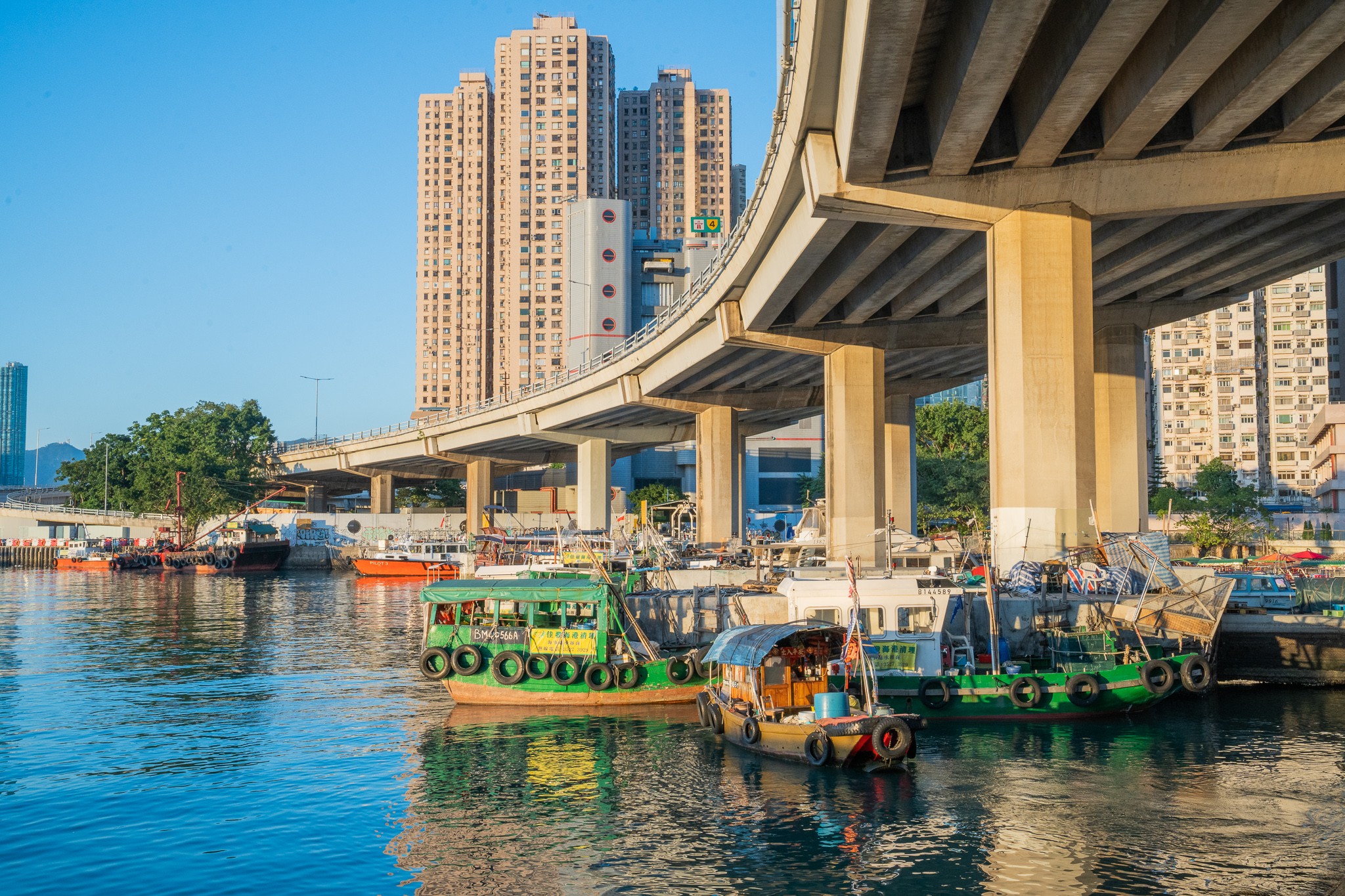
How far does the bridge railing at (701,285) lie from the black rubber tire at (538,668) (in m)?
19.3

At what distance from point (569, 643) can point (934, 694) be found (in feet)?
36.2

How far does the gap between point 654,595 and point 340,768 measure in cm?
1640

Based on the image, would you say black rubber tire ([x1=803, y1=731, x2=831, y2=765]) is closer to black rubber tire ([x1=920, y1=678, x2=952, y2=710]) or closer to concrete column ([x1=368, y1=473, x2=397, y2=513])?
black rubber tire ([x1=920, y1=678, x2=952, y2=710])

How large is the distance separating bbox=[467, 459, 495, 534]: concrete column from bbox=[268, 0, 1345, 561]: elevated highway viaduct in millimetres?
66823

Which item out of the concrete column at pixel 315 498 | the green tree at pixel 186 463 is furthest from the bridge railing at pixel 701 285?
the concrete column at pixel 315 498

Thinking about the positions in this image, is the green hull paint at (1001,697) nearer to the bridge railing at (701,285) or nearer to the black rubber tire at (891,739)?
the black rubber tire at (891,739)

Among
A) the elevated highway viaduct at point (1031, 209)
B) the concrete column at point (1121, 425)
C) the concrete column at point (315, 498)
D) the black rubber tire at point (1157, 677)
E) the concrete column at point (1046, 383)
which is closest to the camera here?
the elevated highway viaduct at point (1031, 209)

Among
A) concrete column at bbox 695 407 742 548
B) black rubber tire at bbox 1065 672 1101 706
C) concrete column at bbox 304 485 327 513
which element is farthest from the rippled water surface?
concrete column at bbox 304 485 327 513

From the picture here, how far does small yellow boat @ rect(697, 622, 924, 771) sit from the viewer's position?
23.5m

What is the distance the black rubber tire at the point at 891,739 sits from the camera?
23344mm

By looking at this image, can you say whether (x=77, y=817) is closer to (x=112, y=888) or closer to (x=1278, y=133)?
(x=112, y=888)

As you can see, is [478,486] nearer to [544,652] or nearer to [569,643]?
[544,652]

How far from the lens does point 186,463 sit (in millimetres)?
133375

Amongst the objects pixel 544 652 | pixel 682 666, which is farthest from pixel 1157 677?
pixel 544 652
